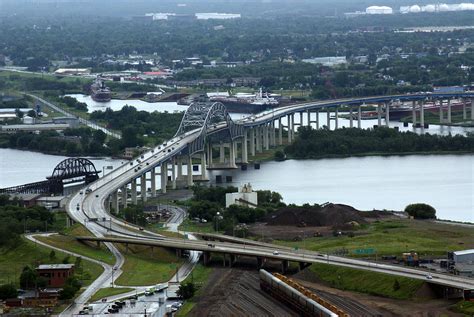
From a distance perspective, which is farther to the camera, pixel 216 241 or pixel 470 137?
pixel 470 137

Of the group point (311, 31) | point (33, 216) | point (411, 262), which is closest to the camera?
point (411, 262)

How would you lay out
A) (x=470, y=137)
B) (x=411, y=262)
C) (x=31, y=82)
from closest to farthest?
(x=411, y=262), (x=470, y=137), (x=31, y=82)

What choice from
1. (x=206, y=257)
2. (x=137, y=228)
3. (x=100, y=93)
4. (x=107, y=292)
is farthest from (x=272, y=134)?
(x=107, y=292)

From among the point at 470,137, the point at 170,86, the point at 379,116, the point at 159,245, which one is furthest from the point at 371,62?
the point at 159,245

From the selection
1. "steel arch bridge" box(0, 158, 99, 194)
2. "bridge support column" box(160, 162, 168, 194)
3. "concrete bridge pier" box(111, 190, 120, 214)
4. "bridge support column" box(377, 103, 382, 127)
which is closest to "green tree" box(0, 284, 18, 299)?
"concrete bridge pier" box(111, 190, 120, 214)

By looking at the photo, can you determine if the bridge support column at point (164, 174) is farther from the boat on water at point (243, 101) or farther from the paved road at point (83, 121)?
the boat on water at point (243, 101)

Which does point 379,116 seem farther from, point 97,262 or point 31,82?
point 97,262

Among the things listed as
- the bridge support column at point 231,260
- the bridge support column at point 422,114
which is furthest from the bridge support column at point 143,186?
the bridge support column at point 422,114

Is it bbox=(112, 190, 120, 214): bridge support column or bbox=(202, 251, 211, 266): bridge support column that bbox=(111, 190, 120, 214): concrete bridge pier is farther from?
bbox=(202, 251, 211, 266): bridge support column
